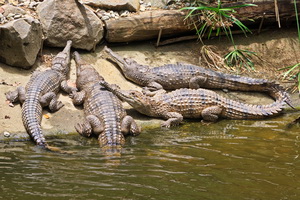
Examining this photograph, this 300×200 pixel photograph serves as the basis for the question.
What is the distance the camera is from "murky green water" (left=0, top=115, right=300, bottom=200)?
18.3ft

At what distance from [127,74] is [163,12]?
1.63 m

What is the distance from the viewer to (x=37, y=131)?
7129mm

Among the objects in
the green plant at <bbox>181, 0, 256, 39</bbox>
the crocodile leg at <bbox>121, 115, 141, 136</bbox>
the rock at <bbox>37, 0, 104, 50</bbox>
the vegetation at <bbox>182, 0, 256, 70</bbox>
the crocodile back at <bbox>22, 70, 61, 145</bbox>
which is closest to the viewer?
the crocodile back at <bbox>22, 70, 61, 145</bbox>

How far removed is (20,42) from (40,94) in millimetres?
1148

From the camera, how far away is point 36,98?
7.74 metres

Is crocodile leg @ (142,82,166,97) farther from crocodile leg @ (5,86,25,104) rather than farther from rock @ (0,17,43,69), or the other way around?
crocodile leg @ (5,86,25,104)

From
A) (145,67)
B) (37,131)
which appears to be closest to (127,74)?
(145,67)

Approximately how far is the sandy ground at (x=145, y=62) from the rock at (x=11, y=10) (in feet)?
2.98

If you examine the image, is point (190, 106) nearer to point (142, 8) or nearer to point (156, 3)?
point (142, 8)

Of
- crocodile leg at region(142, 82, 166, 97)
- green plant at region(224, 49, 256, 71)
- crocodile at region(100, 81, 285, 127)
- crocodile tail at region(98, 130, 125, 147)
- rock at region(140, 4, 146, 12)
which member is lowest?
crocodile tail at region(98, 130, 125, 147)

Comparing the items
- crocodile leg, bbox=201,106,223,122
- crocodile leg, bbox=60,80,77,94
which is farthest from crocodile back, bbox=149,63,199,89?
crocodile leg, bbox=60,80,77,94

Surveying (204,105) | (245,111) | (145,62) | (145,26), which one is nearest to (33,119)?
(204,105)

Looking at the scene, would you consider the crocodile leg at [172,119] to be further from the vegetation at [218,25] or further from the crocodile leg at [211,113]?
the vegetation at [218,25]

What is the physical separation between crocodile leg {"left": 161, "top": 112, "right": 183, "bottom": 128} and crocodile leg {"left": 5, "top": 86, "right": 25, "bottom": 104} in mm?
2363
